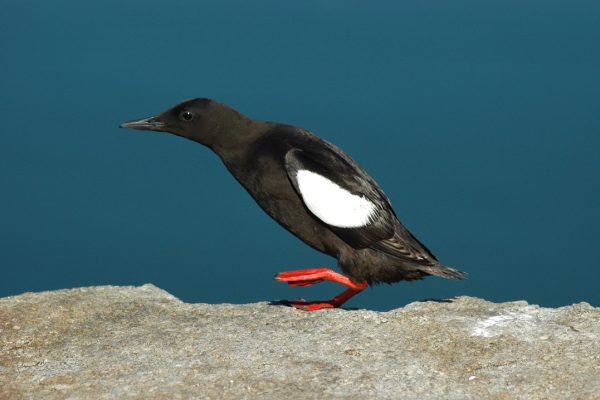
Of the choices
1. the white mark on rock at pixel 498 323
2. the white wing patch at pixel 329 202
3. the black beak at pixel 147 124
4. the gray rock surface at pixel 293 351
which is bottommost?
the gray rock surface at pixel 293 351

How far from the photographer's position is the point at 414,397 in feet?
17.4

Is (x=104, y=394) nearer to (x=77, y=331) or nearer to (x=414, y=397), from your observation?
(x=77, y=331)

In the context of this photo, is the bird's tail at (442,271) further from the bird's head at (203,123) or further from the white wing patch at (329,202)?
the bird's head at (203,123)

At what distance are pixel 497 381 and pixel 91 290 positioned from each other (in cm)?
328

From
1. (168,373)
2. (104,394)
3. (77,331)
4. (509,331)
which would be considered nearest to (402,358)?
(509,331)

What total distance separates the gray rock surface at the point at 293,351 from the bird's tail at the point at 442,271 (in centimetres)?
20

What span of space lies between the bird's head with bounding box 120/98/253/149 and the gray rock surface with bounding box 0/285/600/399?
123cm

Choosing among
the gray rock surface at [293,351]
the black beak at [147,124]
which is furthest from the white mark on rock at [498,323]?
the black beak at [147,124]

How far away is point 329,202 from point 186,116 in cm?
131

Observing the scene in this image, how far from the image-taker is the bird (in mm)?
6629

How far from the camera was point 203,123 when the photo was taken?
277 inches

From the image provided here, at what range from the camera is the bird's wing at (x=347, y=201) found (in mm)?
6582

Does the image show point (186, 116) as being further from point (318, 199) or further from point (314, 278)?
point (314, 278)

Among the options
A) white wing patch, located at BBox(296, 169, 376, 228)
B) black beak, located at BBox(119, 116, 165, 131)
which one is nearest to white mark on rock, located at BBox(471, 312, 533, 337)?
white wing patch, located at BBox(296, 169, 376, 228)
